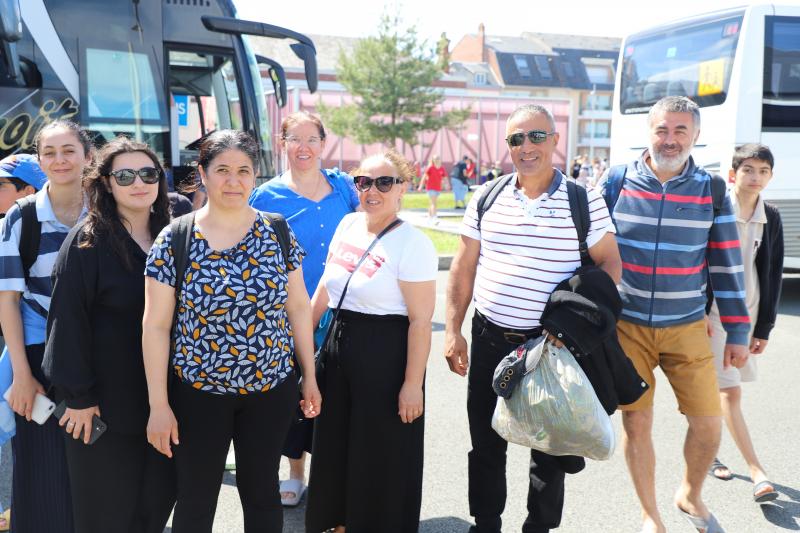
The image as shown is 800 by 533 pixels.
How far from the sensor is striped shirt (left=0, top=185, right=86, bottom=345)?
2.79m

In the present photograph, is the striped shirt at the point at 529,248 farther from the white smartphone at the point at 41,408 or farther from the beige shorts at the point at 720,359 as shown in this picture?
the white smartphone at the point at 41,408

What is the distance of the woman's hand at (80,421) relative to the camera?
255 cm

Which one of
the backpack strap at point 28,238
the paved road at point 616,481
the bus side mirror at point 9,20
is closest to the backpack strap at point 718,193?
the paved road at point 616,481

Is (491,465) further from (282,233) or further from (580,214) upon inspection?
(282,233)

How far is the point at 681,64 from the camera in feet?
32.9

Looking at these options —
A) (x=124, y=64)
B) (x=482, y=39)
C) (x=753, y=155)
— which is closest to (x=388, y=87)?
(x=124, y=64)

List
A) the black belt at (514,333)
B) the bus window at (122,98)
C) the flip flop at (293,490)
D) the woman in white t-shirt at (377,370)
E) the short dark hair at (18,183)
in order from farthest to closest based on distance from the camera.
A: the bus window at (122,98) < the flip flop at (293,490) < the short dark hair at (18,183) < the black belt at (514,333) < the woman in white t-shirt at (377,370)

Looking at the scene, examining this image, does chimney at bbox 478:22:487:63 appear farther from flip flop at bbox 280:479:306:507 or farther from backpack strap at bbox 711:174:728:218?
flip flop at bbox 280:479:306:507

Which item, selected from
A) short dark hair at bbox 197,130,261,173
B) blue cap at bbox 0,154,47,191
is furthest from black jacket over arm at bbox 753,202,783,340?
blue cap at bbox 0,154,47,191

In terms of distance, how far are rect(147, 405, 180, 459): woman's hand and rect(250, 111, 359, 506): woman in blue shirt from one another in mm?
1264

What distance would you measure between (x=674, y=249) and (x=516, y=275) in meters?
0.77

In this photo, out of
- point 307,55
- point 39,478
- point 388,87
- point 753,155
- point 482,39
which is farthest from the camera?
point 482,39

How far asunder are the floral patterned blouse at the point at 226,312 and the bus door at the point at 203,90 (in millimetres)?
5124

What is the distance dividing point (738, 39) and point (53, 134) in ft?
28.5
